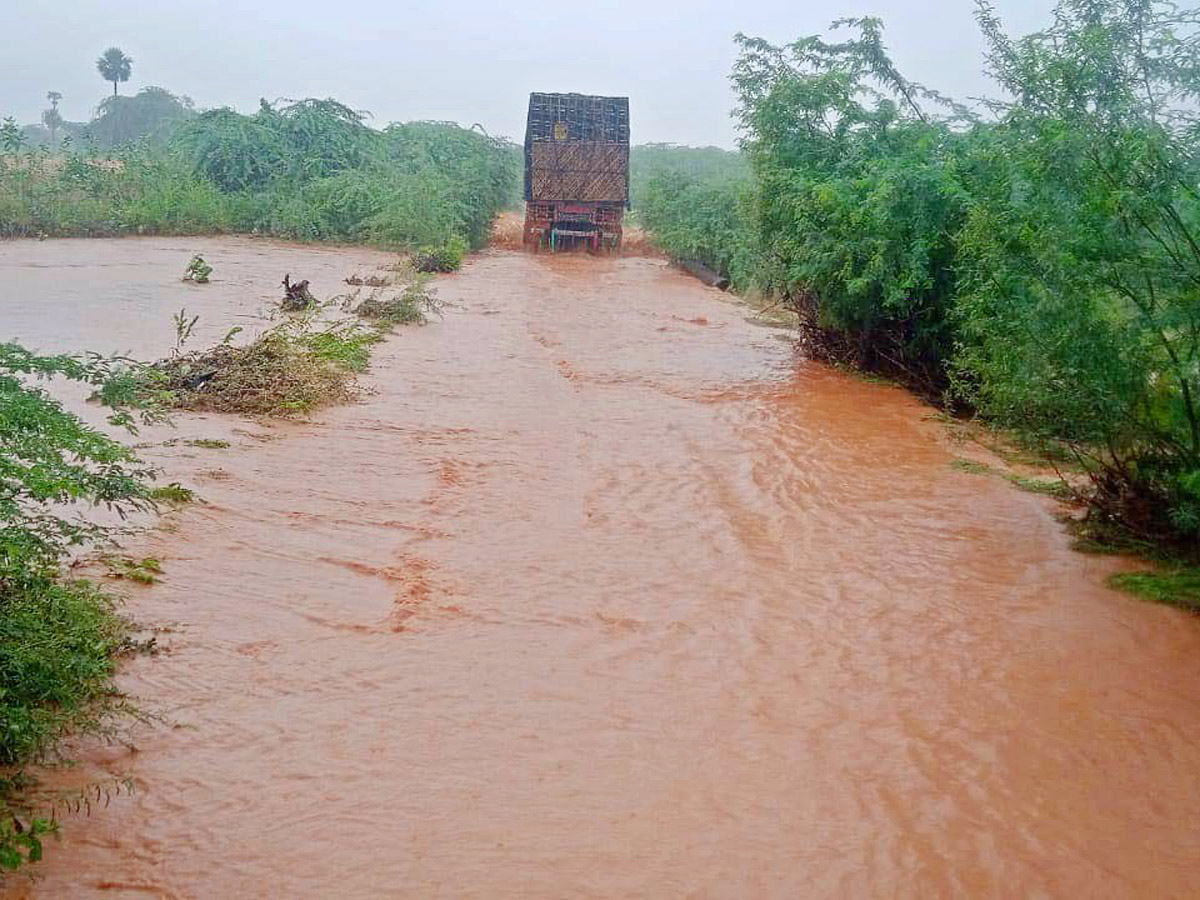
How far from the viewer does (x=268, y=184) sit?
88.1 feet

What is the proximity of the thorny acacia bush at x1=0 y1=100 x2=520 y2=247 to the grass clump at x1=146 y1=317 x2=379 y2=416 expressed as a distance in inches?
557

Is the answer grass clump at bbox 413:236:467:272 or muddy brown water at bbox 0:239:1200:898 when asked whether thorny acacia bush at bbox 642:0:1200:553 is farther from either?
grass clump at bbox 413:236:467:272

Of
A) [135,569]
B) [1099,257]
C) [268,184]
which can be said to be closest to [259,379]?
[135,569]

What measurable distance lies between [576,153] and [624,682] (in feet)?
77.8

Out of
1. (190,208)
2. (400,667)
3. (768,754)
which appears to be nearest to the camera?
(768,754)

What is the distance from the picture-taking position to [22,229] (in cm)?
2167

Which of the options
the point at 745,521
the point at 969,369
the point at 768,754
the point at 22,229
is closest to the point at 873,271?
the point at 969,369

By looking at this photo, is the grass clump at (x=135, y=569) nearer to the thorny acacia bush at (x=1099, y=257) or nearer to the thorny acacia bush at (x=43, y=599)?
the thorny acacia bush at (x=43, y=599)

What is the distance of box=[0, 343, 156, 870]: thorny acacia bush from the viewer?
140 inches

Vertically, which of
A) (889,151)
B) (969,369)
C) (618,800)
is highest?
(889,151)

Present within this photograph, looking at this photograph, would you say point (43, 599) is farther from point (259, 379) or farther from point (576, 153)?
point (576, 153)

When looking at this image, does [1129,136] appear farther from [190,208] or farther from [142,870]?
[190,208]

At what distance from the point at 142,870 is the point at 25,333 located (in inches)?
379

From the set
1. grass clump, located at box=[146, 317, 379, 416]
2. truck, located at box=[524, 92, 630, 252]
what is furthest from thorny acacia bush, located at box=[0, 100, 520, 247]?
grass clump, located at box=[146, 317, 379, 416]
